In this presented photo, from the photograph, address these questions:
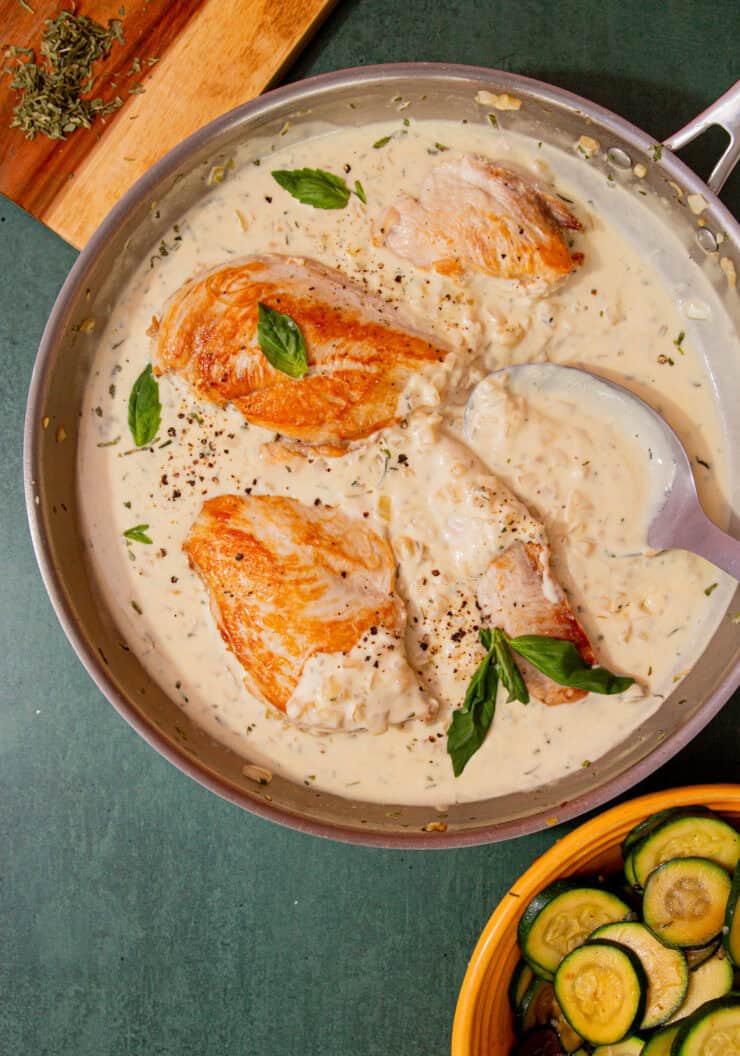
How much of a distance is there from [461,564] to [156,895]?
1467 millimetres

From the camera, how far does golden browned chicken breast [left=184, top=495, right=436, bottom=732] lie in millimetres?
2484

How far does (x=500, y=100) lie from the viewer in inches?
99.7

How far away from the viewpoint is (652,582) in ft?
8.66

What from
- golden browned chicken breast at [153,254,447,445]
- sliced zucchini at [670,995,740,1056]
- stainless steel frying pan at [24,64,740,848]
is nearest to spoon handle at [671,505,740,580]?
stainless steel frying pan at [24,64,740,848]

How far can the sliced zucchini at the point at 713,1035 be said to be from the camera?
95.3 inches

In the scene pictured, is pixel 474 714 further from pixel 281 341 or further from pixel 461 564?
pixel 281 341

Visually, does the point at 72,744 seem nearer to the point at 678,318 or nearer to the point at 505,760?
the point at 505,760

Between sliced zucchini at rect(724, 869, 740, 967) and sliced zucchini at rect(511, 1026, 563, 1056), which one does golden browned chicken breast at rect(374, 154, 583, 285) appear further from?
sliced zucchini at rect(511, 1026, 563, 1056)

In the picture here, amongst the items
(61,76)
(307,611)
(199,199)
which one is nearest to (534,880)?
(307,611)

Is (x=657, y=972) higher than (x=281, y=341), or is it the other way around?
(x=281, y=341)

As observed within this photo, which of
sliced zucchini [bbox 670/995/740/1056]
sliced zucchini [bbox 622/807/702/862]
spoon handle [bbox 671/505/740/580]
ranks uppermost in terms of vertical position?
spoon handle [bbox 671/505/740/580]

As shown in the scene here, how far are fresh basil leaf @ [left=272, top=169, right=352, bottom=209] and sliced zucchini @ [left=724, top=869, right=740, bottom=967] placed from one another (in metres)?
2.15

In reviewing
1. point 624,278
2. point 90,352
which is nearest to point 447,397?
point 624,278

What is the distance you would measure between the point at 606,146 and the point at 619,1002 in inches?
92.2
